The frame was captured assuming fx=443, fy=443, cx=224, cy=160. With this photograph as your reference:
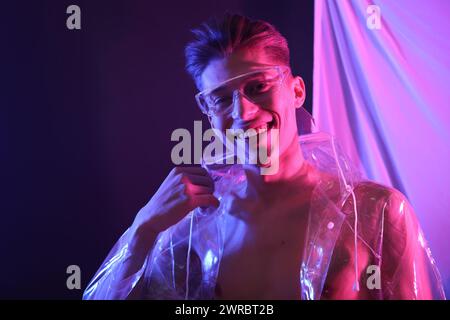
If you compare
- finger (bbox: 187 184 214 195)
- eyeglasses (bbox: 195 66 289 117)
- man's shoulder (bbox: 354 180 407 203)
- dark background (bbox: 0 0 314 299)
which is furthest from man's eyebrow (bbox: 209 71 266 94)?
dark background (bbox: 0 0 314 299)

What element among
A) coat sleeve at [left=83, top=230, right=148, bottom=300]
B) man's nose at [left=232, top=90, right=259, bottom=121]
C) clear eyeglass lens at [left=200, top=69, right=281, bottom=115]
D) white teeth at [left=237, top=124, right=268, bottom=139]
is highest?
clear eyeglass lens at [left=200, top=69, right=281, bottom=115]

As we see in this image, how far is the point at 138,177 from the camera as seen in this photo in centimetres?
147

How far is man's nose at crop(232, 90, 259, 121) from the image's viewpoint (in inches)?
39.1

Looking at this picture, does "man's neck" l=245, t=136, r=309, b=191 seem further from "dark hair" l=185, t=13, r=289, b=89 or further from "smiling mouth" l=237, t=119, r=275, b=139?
"dark hair" l=185, t=13, r=289, b=89

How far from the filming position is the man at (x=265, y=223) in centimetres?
93

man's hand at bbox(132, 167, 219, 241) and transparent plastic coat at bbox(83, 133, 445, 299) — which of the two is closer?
transparent plastic coat at bbox(83, 133, 445, 299)

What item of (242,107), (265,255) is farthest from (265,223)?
(242,107)

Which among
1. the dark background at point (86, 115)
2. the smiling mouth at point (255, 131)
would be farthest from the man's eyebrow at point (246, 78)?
the dark background at point (86, 115)

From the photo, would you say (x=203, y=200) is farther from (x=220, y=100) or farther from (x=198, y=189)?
(x=220, y=100)

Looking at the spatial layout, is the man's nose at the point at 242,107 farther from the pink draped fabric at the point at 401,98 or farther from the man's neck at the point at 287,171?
the pink draped fabric at the point at 401,98

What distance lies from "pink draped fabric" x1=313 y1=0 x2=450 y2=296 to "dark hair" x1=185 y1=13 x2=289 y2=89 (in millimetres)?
288

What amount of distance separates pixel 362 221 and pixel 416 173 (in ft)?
1.04

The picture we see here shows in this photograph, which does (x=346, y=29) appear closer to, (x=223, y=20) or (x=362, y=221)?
(x=223, y=20)

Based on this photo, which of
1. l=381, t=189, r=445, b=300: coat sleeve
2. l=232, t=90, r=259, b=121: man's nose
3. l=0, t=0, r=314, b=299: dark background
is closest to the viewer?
l=381, t=189, r=445, b=300: coat sleeve
